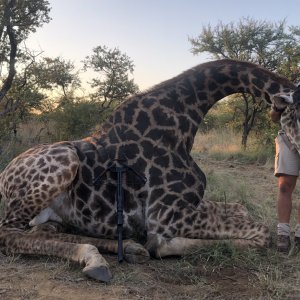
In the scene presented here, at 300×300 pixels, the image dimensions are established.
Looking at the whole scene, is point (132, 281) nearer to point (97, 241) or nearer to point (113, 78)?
point (97, 241)

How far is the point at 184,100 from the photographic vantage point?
4.26 m

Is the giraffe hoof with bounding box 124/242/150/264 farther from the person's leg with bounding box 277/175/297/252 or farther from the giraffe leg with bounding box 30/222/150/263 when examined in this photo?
the person's leg with bounding box 277/175/297/252

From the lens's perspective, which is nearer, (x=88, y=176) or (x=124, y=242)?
(x=124, y=242)

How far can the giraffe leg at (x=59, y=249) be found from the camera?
10.2ft

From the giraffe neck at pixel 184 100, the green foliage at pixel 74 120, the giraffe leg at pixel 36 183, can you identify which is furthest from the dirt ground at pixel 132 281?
the green foliage at pixel 74 120

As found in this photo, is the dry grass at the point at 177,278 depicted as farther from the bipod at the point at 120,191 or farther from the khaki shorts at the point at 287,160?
the khaki shorts at the point at 287,160

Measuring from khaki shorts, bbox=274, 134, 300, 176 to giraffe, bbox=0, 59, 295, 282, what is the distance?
0.45 meters

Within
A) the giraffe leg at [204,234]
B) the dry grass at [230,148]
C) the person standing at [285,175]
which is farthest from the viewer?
the dry grass at [230,148]

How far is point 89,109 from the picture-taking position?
1634cm

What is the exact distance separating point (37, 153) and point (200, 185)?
156cm

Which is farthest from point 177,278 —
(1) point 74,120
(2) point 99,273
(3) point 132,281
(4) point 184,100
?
(1) point 74,120

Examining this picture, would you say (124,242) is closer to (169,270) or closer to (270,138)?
(169,270)

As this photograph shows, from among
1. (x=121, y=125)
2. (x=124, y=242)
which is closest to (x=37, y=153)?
(x=121, y=125)

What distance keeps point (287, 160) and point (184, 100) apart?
1.14 metres
